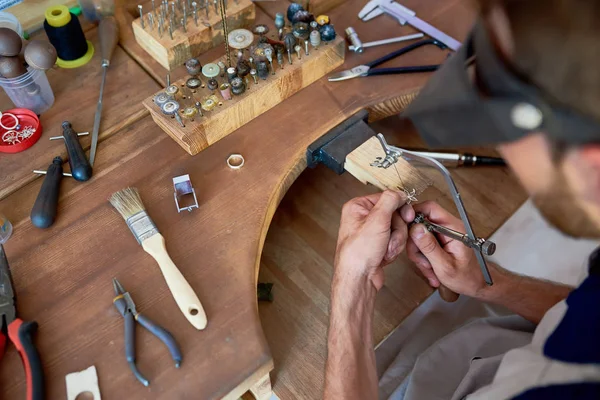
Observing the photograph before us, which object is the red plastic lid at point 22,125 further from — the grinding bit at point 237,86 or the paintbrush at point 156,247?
the grinding bit at point 237,86

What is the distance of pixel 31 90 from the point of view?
3.41 ft

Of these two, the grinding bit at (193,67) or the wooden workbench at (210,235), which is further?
the grinding bit at (193,67)

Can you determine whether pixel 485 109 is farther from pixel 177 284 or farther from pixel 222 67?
pixel 222 67

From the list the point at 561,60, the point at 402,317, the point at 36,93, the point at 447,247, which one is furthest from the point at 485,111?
the point at 36,93

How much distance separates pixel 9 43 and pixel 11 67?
5 cm

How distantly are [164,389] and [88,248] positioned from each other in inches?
11.0

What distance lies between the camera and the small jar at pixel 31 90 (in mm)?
1013

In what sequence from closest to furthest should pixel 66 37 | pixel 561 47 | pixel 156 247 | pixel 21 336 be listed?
pixel 561 47 → pixel 21 336 → pixel 156 247 → pixel 66 37

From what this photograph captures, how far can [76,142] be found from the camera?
99 centimetres

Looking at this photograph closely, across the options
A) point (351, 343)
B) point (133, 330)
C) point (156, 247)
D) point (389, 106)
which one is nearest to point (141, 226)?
point (156, 247)

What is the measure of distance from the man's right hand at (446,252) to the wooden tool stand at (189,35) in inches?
22.0

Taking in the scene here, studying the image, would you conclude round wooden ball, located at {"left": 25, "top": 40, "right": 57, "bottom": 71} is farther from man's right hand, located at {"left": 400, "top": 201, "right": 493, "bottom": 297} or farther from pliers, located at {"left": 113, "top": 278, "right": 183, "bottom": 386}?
man's right hand, located at {"left": 400, "top": 201, "right": 493, "bottom": 297}

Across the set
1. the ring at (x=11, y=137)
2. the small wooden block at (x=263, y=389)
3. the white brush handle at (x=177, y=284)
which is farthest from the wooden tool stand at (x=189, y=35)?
the small wooden block at (x=263, y=389)

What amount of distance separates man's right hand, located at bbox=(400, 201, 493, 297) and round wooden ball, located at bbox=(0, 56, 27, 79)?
0.76m
